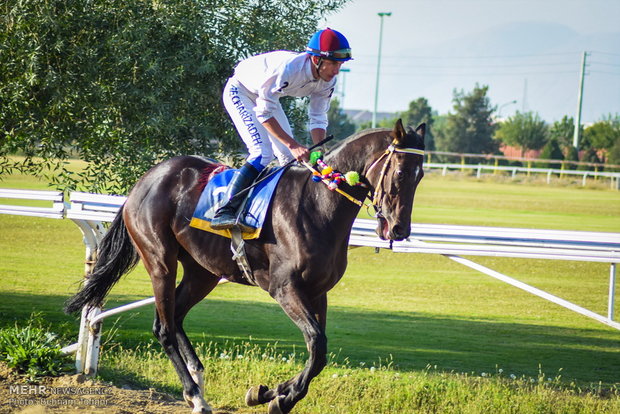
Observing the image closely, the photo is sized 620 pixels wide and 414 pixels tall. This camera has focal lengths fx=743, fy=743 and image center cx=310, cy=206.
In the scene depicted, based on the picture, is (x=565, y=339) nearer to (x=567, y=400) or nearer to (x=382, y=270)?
(x=567, y=400)

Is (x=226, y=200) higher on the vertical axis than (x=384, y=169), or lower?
lower

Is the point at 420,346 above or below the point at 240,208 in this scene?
below

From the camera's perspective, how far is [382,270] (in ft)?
55.6

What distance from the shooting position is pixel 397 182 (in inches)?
184

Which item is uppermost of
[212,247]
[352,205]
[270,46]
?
[270,46]

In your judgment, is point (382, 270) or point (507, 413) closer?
point (507, 413)

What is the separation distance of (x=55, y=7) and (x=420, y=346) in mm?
6088

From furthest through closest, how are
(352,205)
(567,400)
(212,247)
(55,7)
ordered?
(55,7) < (567,400) < (212,247) < (352,205)

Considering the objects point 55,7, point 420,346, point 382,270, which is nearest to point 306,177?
point 55,7

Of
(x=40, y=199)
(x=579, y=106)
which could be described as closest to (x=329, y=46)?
(x=40, y=199)

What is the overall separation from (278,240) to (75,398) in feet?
6.33

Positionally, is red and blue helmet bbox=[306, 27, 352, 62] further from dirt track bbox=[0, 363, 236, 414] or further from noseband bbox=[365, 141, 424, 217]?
dirt track bbox=[0, 363, 236, 414]

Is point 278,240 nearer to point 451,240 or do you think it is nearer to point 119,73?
point 451,240

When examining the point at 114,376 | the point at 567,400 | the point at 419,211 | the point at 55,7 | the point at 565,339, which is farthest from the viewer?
the point at 419,211
